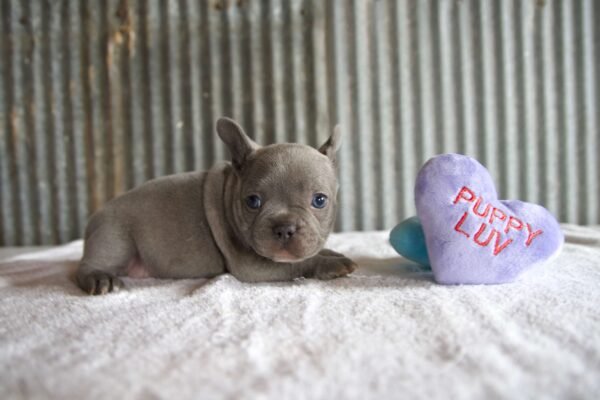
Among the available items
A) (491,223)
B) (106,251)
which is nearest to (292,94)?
(106,251)

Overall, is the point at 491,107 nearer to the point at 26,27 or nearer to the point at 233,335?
the point at 233,335

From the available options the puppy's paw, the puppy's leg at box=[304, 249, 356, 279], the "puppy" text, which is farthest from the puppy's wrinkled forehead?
the puppy's paw

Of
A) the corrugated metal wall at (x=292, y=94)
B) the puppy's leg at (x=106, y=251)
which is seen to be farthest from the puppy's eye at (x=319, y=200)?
the corrugated metal wall at (x=292, y=94)

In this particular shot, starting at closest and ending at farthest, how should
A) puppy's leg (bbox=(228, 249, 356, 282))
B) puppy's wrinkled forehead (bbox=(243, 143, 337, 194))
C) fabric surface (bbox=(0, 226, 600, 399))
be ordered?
fabric surface (bbox=(0, 226, 600, 399)) < puppy's wrinkled forehead (bbox=(243, 143, 337, 194)) < puppy's leg (bbox=(228, 249, 356, 282))

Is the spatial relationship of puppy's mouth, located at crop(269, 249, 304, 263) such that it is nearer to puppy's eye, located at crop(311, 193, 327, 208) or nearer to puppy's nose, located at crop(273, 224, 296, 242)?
puppy's nose, located at crop(273, 224, 296, 242)

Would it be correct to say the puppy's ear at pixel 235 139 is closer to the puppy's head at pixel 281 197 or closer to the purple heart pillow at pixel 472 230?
the puppy's head at pixel 281 197

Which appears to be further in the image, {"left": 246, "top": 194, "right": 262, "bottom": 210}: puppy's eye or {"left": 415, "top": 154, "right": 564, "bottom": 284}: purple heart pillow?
{"left": 246, "top": 194, "right": 262, "bottom": 210}: puppy's eye

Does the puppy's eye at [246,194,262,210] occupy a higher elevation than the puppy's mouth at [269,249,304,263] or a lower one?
higher
